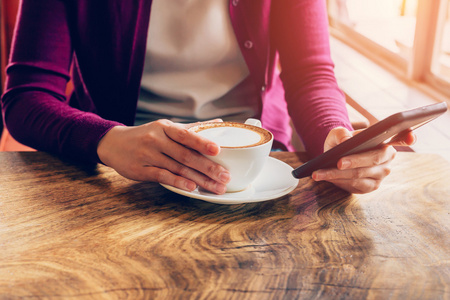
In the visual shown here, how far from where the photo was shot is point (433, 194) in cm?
77

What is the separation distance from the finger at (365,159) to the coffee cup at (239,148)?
0.37 feet

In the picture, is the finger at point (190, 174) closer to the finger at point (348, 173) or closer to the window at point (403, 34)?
the finger at point (348, 173)

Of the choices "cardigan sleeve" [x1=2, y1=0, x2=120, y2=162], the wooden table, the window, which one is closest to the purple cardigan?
"cardigan sleeve" [x1=2, y1=0, x2=120, y2=162]

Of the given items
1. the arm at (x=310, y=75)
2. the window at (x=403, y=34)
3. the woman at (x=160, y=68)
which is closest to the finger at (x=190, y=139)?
the woman at (x=160, y=68)

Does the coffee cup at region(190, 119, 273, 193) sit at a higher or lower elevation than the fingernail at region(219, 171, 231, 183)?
higher

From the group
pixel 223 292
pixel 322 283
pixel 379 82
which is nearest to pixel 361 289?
pixel 322 283

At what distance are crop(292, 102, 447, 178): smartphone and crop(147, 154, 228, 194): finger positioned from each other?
134 mm

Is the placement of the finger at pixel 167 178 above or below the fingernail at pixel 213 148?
below

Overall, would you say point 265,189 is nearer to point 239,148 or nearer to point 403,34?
point 239,148

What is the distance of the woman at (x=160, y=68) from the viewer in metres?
0.92

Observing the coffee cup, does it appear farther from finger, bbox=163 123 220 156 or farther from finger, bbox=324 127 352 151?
finger, bbox=324 127 352 151

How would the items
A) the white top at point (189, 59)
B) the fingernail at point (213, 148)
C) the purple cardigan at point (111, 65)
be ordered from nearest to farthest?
the fingernail at point (213, 148) < the purple cardigan at point (111, 65) < the white top at point (189, 59)

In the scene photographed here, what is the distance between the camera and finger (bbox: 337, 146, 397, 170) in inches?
27.9

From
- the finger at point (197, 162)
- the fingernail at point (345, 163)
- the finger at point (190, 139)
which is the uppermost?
the finger at point (190, 139)
